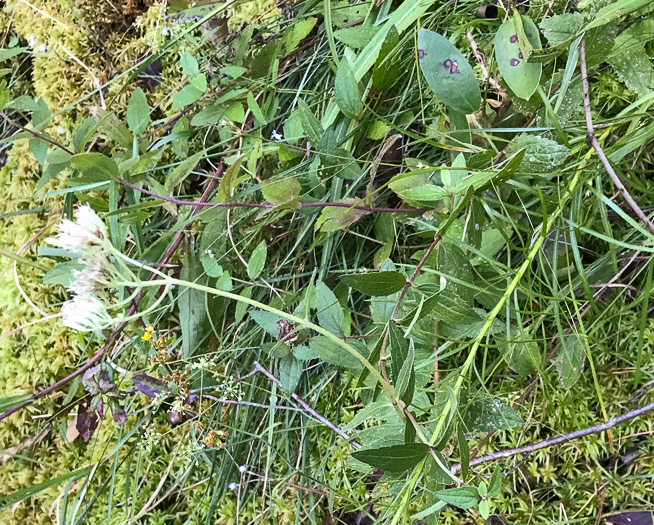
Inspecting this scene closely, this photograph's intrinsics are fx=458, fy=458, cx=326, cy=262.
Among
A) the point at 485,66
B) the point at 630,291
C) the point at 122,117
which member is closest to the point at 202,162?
the point at 122,117

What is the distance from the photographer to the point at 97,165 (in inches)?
27.0

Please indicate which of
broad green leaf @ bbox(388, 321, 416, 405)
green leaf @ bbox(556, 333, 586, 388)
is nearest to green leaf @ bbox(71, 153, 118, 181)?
broad green leaf @ bbox(388, 321, 416, 405)

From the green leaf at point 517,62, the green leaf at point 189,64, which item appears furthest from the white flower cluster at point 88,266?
the green leaf at point 517,62

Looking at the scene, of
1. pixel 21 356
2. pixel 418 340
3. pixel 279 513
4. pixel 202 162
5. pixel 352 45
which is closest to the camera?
pixel 418 340

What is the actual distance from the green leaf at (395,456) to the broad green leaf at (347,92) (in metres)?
0.48

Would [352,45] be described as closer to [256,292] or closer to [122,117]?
[256,292]

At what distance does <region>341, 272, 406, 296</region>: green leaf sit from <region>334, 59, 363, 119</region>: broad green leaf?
0.97ft

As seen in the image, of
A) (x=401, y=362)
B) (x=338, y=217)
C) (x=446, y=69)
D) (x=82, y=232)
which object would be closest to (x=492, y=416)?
(x=401, y=362)

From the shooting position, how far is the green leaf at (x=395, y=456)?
0.42 meters

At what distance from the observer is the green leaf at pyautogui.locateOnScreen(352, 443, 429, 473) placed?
16.6 inches

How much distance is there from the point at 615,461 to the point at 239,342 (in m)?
0.68

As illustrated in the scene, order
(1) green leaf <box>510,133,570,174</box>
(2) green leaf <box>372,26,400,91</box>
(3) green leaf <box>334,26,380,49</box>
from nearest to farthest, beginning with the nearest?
1. (1) green leaf <box>510,133,570,174</box>
2. (2) green leaf <box>372,26,400,91</box>
3. (3) green leaf <box>334,26,380,49</box>

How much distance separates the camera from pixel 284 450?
902mm

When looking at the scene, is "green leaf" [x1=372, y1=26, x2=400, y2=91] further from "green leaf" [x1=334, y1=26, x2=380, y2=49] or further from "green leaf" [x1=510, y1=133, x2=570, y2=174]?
"green leaf" [x1=510, y1=133, x2=570, y2=174]
